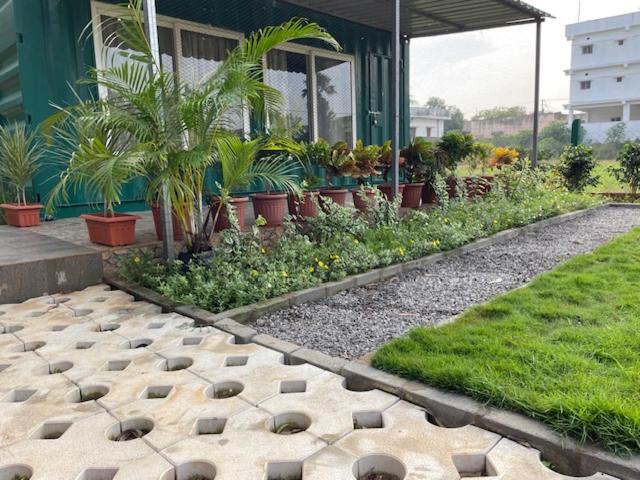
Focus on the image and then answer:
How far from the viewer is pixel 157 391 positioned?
1.95m

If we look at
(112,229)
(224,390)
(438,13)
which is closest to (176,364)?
(224,390)

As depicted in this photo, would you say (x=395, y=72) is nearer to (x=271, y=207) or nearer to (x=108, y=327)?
(x=271, y=207)

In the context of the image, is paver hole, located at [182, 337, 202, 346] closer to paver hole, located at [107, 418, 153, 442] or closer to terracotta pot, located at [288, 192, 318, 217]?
paver hole, located at [107, 418, 153, 442]

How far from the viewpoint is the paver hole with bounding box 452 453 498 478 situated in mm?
1432

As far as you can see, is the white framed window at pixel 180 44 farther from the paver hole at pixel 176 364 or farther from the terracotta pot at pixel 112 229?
the paver hole at pixel 176 364

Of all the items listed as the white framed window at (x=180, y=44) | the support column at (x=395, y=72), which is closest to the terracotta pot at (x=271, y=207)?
the white framed window at (x=180, y=44)

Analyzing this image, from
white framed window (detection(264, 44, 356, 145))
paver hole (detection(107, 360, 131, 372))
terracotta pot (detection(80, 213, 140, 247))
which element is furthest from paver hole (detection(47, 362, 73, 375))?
white framed window (detection(264, 44, 356, 145))

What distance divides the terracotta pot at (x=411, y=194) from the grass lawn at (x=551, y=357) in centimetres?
298

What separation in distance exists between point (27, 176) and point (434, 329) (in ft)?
13.4

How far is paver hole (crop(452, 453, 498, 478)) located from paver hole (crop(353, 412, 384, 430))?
0.31m

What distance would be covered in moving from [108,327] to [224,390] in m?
1.07

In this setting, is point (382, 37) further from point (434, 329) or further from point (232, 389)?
point (232, 389)

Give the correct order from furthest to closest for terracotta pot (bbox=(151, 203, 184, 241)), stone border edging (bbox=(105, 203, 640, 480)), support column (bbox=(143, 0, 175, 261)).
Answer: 1. terracotta pot (bbox=(151, 203, 184, 241))
2. support column (bbox=(143, 0, 175, 261))
3. stone border edging (bbox=(105, 203, 640, 480))

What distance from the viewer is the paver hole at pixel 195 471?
144 centimetres
